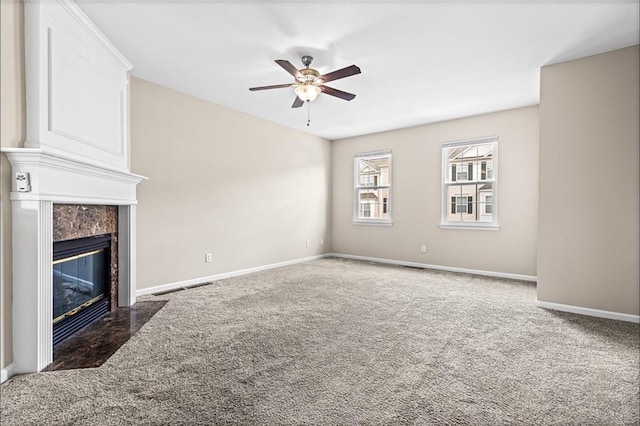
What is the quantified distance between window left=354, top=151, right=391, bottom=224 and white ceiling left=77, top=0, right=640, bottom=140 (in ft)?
7.07

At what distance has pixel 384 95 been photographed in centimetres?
422

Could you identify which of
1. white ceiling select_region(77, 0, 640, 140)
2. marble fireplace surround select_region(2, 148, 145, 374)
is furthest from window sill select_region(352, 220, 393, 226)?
marble fireplace surround select_region(2, 148, 145, 374)

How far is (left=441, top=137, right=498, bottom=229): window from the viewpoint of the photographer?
5.03 meters

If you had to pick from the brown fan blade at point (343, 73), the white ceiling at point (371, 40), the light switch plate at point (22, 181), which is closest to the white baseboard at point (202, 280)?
the light switch plate at point (22, 181)

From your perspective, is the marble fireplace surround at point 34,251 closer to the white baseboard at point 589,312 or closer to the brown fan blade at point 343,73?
the brown fan blade at point 343,73

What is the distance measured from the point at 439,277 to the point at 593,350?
8.15 feet

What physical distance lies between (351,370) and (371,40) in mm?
2792

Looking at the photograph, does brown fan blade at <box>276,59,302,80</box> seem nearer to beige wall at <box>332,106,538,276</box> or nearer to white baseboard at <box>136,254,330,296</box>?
white baseboard at <box>136,254,330,296</box>

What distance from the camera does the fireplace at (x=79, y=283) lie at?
2.45 m

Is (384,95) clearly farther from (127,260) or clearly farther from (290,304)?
(127,260)

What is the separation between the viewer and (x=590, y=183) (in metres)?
3.11

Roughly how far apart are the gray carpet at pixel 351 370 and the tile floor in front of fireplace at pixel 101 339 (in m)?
0.10

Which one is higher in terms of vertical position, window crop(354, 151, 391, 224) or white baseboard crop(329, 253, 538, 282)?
window crop(354, 151, 391, 224)

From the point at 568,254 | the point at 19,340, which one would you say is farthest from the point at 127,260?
the point at 568,254
